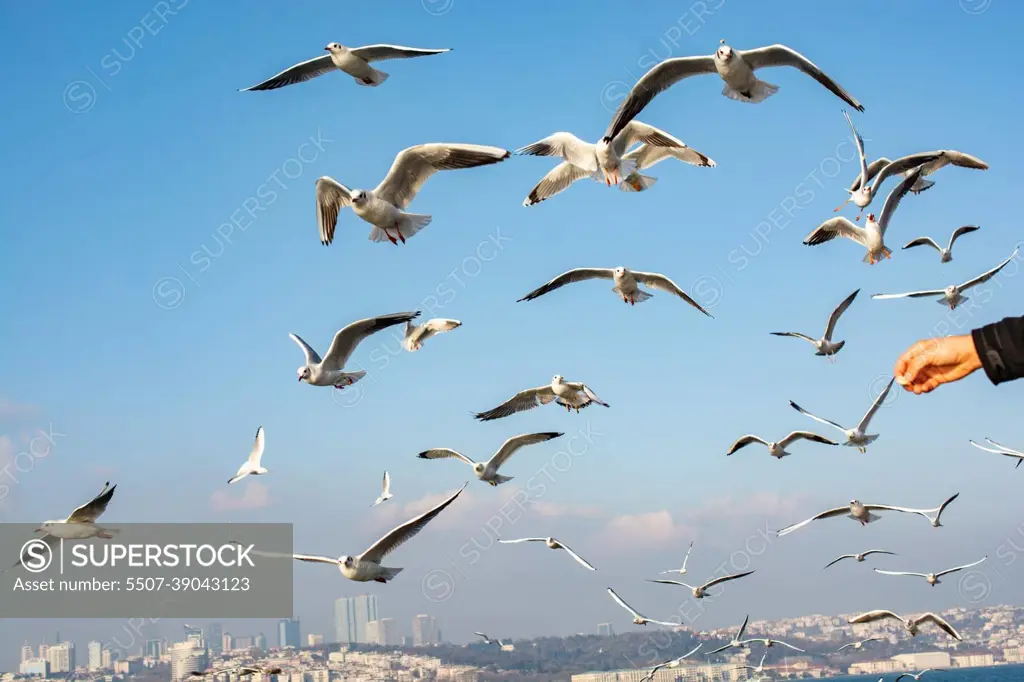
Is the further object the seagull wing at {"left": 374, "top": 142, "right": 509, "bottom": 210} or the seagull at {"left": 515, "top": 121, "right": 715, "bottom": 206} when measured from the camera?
the seagull at {"left": 515, "top": 121, "right": 715, "bottom": 206}

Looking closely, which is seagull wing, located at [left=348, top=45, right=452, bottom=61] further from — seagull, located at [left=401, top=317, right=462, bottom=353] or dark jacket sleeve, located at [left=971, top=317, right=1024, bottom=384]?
dark jacket sleeve, located at [left=971, top=317, right=1024, bottom=384]

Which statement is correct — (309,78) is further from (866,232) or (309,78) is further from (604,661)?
(604,661)

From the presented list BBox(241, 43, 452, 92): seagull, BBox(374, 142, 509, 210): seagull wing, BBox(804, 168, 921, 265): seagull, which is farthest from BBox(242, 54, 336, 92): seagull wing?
BBox(804, 168, 921, 265): seagull

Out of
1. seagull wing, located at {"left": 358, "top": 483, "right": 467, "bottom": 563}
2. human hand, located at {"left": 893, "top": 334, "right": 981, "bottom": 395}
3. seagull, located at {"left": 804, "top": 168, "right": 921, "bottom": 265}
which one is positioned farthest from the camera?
seagull, located at {"left": 804, "top": 168, "right": 921, "bottom": 265}

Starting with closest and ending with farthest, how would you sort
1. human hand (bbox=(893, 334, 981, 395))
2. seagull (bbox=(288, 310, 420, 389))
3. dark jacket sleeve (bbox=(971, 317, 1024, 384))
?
dark jacket sleeve (bbox=(971, 317, 1024, 384)), human hand (bbox=(893, 334, 981, 395)), seagull (bbox=(288, 310, 420, 389))

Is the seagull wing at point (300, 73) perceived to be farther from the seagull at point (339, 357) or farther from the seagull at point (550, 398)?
the seagull at point (550, 398)

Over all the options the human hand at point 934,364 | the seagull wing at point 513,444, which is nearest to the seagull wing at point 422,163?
the seagull wing at point 513,444

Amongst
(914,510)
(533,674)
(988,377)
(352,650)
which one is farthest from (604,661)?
(988,377)
